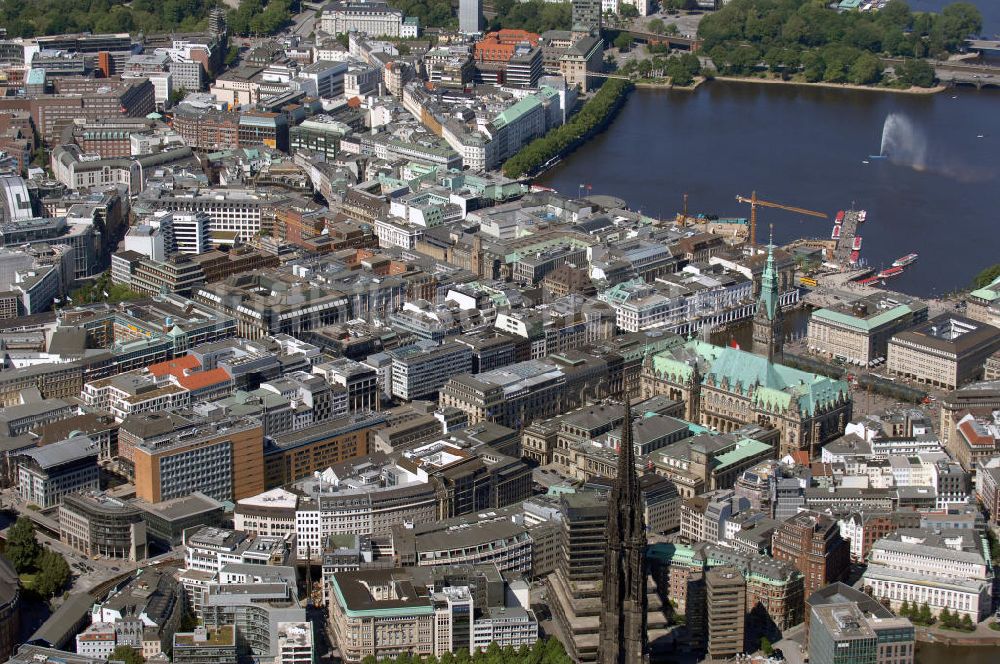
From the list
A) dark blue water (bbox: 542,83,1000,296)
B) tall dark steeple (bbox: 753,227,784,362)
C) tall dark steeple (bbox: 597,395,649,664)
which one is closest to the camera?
tall dark steeple (bbox: 597,395,649,664)

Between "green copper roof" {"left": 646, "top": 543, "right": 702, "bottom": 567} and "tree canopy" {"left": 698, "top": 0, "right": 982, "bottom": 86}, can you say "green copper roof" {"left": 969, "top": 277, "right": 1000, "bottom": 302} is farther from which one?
"tree canopy" {"left": 698, "top": 0, "right": 982, "bottom": 86}

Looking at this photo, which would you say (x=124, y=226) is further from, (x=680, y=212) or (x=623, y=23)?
(x=623, y=23)

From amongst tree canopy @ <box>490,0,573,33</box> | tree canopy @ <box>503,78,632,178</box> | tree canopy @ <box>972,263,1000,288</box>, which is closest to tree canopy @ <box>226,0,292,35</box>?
tree canopy @ <box>490,0,573,33</box>

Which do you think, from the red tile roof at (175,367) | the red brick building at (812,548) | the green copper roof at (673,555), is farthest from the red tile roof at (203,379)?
the red brick building at (812,548)

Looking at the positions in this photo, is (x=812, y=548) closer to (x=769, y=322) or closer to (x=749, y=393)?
(x=749, y=393)

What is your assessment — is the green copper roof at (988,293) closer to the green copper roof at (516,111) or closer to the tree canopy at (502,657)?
the green copper roof at (516,111)
